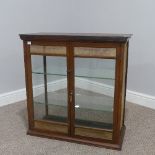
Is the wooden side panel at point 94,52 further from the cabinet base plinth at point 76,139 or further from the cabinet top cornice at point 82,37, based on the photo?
the cabinet base plinth at point 76,139

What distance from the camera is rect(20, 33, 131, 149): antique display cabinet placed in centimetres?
180

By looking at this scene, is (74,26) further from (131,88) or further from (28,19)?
(131,88)

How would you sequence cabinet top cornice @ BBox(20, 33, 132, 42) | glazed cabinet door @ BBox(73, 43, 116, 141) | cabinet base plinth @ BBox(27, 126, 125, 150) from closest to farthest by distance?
cabinet top cornice @ BBox(20, 33, 132, 42), glazed cabinet door @ BBox(73, 43, 116, 141), cabinet base plinth @ BBox(27, 126, 125, 150)

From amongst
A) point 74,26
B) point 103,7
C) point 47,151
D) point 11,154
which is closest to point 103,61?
point 47,151

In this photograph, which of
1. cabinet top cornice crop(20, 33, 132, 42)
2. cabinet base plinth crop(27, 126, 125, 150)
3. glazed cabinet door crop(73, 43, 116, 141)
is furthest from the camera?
cabinet base plinth crop(27, 126, 125, 150)

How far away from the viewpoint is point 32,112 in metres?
2.11

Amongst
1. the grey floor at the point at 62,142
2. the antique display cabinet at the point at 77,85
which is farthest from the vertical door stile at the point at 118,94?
the grey floor at the point at 62,142

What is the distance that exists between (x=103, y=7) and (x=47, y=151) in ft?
6.02

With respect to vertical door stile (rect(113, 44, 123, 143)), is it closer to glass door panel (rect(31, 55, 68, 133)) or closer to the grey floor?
the grey floor

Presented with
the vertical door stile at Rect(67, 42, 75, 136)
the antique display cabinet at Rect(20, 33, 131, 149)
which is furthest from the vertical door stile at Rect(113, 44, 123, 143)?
the vertical door stile at Rect(67, 42, 75, 136)

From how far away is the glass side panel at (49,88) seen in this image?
2018mm

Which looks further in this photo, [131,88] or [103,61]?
[131,88]

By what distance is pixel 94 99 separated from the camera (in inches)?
84.3

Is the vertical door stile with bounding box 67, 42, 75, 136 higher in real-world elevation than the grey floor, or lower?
higher
